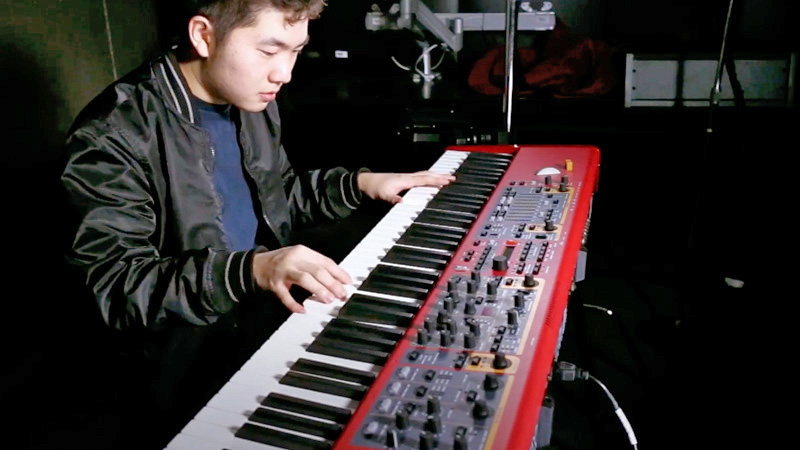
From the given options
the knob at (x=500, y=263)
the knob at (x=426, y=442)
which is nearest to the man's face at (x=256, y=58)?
the knob at (x=500, y=263)

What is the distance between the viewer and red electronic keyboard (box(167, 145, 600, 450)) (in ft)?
3.22

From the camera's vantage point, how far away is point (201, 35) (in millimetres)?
1561

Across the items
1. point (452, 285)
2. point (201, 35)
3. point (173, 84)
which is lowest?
point (452, 285)

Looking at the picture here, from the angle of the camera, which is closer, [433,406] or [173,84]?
[433,406]

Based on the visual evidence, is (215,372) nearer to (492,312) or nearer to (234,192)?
(234,192)

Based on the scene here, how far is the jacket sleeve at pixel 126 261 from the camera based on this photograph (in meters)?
1.33

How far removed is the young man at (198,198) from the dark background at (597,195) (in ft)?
0.86

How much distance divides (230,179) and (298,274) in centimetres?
72

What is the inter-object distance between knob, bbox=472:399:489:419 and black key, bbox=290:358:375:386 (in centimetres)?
19

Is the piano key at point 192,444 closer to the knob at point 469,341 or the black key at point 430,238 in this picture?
the knob at point 469,341

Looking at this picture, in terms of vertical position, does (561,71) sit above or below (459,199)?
above

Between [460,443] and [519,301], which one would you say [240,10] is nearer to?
[519,301]

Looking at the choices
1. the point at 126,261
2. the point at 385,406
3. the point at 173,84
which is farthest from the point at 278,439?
the point at 173,84

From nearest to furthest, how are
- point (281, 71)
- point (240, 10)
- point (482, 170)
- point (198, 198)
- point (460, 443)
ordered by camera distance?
point (460, 443) < point (240, 10) < point (281, 71) < point (198, 198) < point (482, 170)
